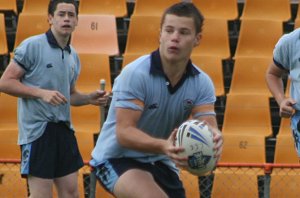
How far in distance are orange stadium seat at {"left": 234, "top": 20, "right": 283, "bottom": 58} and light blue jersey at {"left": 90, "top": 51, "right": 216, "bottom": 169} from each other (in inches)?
171

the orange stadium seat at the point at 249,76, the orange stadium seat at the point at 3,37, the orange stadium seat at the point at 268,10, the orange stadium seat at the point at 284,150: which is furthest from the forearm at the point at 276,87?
the orange stadium seat at the point at 3,37

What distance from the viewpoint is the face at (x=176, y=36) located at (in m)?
4.03

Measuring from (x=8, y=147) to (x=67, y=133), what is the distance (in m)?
2.05

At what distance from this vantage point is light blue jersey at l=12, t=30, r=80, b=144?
5.59 meters

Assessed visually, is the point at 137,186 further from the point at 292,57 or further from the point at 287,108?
the point at 292,57

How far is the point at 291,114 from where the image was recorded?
5004 mm

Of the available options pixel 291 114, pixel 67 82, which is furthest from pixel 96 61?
pixel 291 114

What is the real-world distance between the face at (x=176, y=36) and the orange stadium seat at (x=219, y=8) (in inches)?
195

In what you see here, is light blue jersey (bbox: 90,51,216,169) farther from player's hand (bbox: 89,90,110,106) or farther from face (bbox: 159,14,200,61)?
player's hand (bbox: 89,90,110,106)

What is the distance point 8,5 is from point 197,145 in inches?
217

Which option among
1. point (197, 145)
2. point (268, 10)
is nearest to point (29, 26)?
point (268, 10)

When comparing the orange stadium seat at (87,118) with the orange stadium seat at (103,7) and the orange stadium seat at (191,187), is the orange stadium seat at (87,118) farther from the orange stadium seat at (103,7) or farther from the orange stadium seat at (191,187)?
the orange stadium seat at (103,7)

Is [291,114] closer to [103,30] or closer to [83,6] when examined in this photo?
[103,30]

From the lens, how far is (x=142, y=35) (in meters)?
8.64
